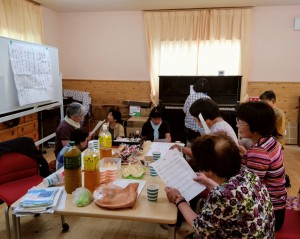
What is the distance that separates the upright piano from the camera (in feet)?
14.6

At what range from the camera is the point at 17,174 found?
6.91ft

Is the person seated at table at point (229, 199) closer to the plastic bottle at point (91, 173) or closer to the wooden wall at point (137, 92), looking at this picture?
the plastic bottle at point (91, 173)

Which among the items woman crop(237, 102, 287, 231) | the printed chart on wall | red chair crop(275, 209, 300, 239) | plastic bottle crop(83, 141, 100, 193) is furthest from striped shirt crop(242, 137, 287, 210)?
the printed chart on wall

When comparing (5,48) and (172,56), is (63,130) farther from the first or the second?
(172,56)

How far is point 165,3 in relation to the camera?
14.1 ft

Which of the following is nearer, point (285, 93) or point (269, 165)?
point (269, 165)

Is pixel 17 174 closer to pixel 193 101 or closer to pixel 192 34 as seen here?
pixel 193 101

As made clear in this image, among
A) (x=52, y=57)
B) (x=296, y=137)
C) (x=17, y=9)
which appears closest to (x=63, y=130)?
(x=52, y=57)

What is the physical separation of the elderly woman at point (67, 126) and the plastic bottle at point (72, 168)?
3.80 ft

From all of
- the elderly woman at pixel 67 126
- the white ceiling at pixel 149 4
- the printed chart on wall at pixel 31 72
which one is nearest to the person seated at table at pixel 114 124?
the elderly woman at pixel 67 126

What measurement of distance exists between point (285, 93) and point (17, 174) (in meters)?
4.52

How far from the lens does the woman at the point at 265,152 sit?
4.25 ft

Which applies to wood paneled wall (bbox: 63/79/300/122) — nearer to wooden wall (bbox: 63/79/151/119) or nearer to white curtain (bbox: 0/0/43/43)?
wooden wall (bbox: 63/79/151/119)

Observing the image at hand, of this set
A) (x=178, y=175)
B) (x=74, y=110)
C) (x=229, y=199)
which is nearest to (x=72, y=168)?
(x=178, y=175)
